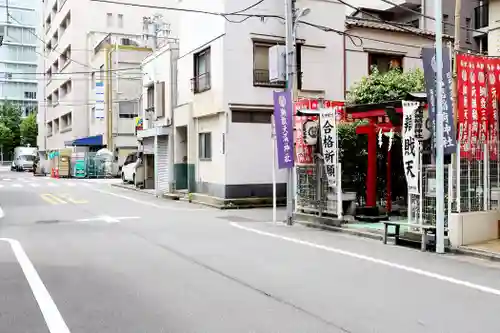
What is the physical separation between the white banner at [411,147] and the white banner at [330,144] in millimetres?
2652

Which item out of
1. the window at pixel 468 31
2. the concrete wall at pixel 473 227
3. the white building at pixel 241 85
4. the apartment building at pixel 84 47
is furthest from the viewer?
the apartment building at pixel 84 47

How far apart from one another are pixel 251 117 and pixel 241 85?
1249 mm

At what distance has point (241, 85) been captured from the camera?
2009 cm

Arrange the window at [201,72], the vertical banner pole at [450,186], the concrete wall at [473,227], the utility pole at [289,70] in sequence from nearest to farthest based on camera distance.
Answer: the concrete wall at [473,227] → the vertical banner pole at [450,186] → the utility pole at [289,70] → the window at [201,72]

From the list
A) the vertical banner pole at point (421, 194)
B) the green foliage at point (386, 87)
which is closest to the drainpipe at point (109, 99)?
the green foliage at point (386, 87)

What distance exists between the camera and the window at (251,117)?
20062 mm

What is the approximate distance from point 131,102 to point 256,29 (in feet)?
92.7

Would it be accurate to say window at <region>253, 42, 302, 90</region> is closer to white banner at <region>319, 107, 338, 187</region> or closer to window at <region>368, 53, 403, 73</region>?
window at <region>368, 53, 403, 73</region>

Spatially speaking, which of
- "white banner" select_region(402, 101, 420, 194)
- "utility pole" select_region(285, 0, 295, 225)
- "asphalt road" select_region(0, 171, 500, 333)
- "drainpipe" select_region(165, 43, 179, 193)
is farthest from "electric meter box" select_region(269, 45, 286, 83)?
"drainpipe" select_region(165, 43, 179, 193)

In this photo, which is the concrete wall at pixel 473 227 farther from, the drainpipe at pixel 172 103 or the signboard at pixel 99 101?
the signboard at pixel 99 101

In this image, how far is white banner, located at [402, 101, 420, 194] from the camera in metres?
11.1

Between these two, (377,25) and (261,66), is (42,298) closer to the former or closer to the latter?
(261,66)

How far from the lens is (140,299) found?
265 inches

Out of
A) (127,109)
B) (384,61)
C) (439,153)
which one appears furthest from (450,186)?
(127,109)
